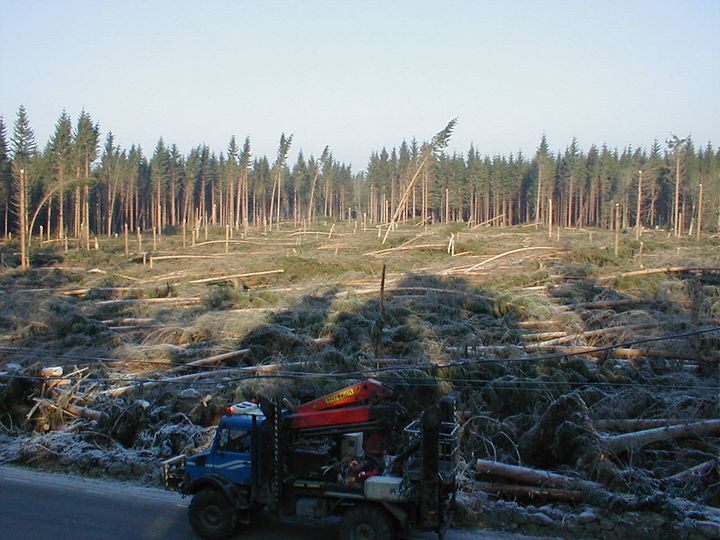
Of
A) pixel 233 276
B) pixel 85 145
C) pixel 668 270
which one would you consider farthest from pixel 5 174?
pixel 668 270

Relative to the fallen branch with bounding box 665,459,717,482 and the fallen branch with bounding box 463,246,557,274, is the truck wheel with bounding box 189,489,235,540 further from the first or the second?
the fallen branch with bounding box 463,246,557,274

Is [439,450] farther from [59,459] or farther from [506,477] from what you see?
[59,459]

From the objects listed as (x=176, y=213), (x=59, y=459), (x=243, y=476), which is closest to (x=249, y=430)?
(x=243, y=476)

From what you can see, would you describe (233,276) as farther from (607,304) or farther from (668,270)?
(668,270)

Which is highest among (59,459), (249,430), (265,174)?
(265,174)

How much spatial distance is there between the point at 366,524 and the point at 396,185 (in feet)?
309

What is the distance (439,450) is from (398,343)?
27.1ft

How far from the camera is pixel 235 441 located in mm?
9125

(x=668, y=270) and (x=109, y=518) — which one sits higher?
(x=668, y=270)

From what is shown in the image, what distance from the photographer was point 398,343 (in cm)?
1662

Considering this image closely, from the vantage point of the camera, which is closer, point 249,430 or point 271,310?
point 249,430

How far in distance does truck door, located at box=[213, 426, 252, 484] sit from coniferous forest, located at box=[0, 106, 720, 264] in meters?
52.2

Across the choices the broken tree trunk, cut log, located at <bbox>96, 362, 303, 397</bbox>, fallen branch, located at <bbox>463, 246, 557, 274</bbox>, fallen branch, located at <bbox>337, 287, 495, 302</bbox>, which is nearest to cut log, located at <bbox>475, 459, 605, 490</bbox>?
the broken tree trunk

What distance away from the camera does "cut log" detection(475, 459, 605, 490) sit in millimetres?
10023
